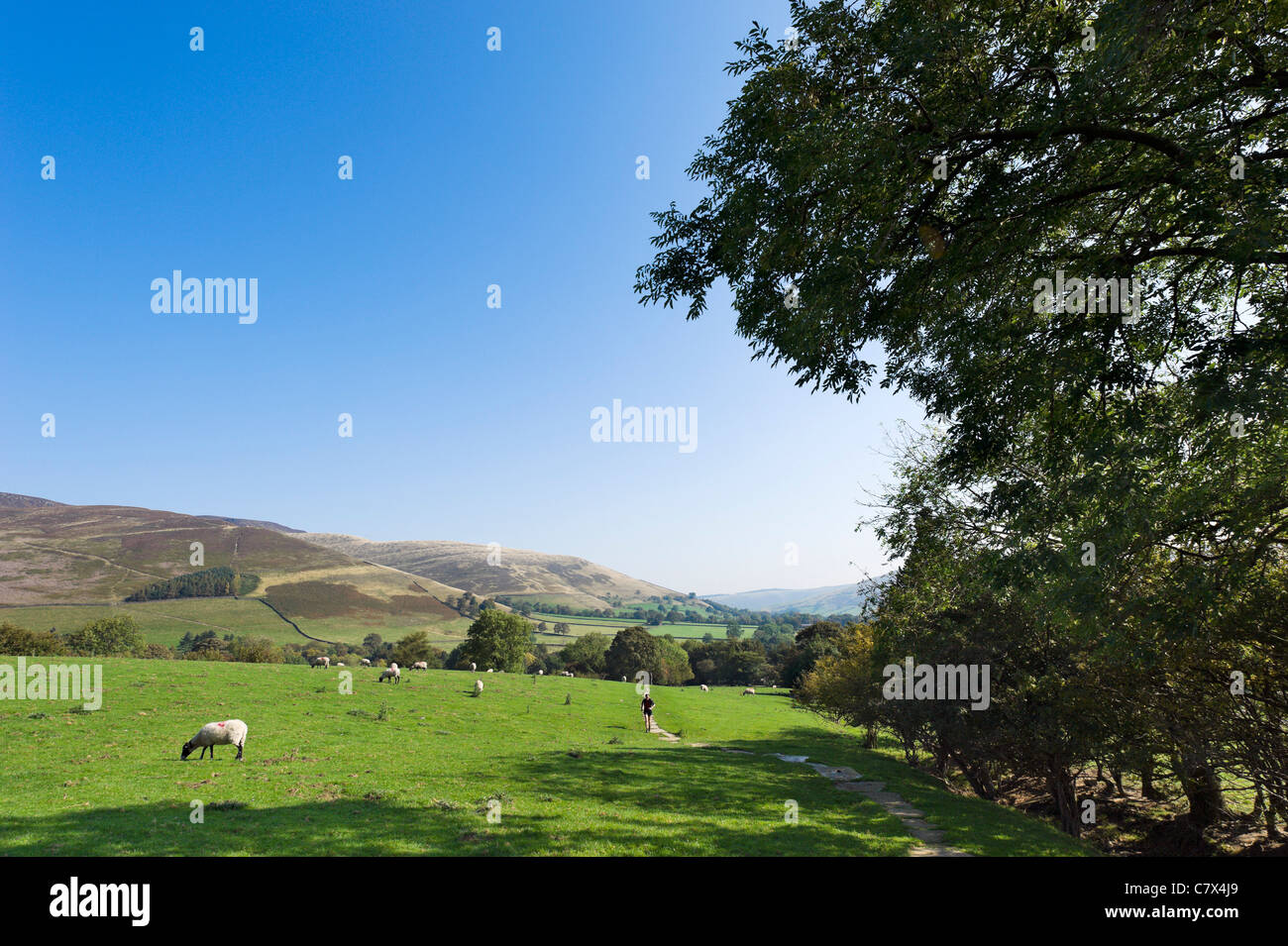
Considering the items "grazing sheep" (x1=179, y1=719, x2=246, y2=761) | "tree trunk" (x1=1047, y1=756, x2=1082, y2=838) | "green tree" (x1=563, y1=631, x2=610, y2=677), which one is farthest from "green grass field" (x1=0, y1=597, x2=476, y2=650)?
"tree trunk" (x1=1047, y1=756, x2=1082, y2=838)

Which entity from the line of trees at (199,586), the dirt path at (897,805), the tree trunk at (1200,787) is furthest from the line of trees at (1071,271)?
the line of trees at (199,586)

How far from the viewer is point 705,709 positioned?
1923 inches

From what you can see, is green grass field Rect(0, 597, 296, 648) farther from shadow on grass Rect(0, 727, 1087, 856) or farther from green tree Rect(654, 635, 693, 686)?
shadow on grass Rect(0, 727, 1087, 856)

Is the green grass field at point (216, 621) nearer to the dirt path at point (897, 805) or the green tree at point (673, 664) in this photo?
the green tree at point (673, 664)

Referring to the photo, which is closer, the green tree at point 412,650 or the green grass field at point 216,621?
the green tree at point 412,650

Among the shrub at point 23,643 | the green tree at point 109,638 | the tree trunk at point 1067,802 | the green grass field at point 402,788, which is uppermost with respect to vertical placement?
the green grass field at point 402,788

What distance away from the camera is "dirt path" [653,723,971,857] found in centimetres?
1290

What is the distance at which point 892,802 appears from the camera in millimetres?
18359

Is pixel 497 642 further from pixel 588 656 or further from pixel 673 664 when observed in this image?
pixel 673 664

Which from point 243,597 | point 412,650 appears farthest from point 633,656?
point 243,597

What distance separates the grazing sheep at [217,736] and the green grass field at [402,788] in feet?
1.85

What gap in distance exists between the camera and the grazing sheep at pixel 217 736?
17453mm
